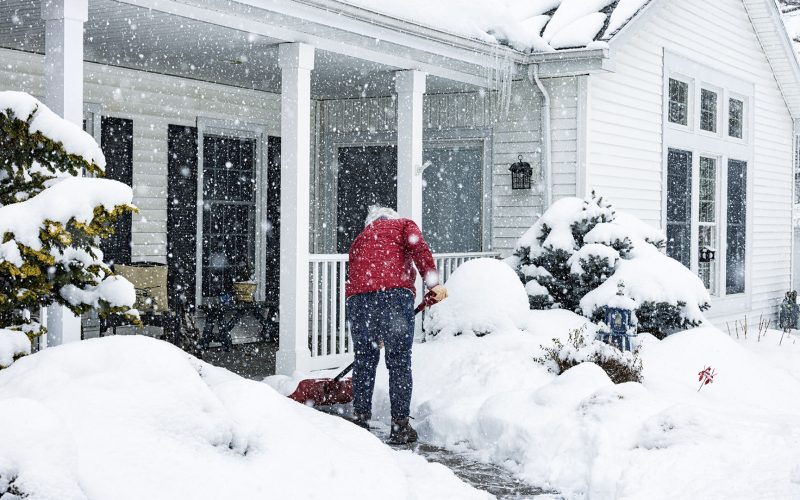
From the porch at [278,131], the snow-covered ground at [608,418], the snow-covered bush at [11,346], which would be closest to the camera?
the snow-covered bush at [11,346]

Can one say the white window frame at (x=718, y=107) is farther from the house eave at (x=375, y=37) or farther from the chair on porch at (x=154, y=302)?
the chair on porch at (x=154, y=302)

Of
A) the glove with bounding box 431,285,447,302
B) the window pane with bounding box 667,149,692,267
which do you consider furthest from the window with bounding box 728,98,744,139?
the glove with bounding box 431,285,447,302

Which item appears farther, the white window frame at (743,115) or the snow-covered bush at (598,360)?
the white window frame at (743,115)

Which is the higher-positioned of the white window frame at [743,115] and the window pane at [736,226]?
the white window frame at [743,115]

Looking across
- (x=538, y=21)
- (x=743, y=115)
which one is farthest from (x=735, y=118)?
(x=538, y=21)

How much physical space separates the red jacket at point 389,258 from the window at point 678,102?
24.6 ft

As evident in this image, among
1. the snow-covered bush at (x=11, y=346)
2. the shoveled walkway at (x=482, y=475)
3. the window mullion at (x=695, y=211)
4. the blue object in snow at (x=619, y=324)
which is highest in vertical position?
the window mullion at (x=695, y=211)

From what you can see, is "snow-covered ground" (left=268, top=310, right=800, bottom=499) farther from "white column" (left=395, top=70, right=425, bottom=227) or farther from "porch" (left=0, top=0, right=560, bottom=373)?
"white column" (left=395, top=70, right=425, bottom=227)

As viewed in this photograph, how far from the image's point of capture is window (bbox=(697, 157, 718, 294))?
44.2 ft

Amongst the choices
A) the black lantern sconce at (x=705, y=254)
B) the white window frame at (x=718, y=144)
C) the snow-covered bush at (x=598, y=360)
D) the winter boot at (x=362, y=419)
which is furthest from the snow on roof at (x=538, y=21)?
the winter boot at (x=362, y=419)

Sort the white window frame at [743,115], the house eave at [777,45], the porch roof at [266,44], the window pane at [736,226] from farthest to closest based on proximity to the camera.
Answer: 1. the house eave at [777,45]
2. the window pane at [736,226]
3. the white window frame at [743,115]
4. the porch roof at [266,44]

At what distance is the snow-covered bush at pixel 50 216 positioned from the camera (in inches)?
167

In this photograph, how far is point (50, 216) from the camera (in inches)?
168

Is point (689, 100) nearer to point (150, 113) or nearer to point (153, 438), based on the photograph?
point (150, 113)
